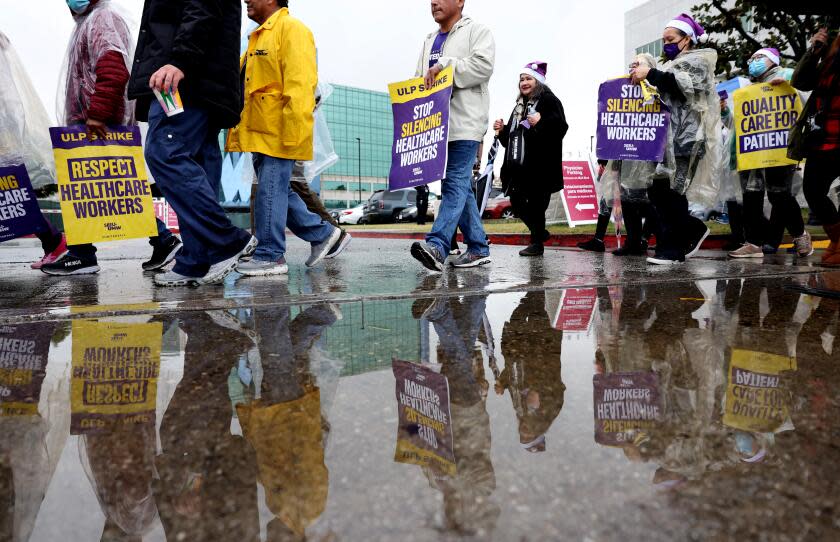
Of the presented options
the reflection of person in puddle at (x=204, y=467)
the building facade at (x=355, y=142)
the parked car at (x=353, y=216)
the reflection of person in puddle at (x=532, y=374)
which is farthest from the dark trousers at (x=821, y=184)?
the building facade at (x=355, y=142)

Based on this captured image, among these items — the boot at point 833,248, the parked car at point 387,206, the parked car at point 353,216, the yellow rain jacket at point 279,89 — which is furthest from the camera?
the parked car at point 353,216

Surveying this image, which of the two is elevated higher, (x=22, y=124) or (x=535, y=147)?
(x=535, y=147)

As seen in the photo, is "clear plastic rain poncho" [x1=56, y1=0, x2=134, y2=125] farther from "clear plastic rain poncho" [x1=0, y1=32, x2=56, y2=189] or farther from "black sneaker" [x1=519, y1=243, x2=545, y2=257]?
"black sneaker" [x1=519, y1=243, x2=545, y2=257]

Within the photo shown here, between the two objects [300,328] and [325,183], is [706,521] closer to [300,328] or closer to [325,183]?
[300,328]

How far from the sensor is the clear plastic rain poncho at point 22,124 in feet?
12.9

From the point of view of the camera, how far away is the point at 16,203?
4051 mm

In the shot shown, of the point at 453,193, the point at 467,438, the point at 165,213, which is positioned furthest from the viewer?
the point at 165,213

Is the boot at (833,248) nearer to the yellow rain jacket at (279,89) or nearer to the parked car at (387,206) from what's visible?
the yellow rain jacket at (279,89)

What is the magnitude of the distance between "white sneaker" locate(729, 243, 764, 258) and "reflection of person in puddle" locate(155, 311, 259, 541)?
16.7 ft

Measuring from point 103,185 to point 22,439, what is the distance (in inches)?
131

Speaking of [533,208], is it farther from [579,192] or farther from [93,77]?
[579,192]

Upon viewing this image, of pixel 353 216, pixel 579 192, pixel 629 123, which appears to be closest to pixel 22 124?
pixel 629 123

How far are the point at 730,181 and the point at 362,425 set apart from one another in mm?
6475

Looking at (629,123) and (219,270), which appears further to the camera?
(629,123)
